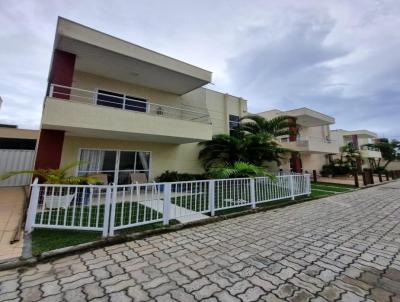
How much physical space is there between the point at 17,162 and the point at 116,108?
12.8 metres

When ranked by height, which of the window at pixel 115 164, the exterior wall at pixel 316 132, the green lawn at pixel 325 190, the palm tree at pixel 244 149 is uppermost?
the exterior wall at pixel 316 132

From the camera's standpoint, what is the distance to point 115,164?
10.9 meters

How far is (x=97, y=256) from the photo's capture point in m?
3.86

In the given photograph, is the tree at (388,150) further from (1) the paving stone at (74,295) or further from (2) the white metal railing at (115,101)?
(1) the paving stone at (74,295)

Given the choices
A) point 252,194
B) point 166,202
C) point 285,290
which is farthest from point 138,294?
point 252,194

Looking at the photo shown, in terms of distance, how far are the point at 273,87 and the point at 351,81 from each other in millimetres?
5306

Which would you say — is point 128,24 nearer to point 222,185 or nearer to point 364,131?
point 222,185

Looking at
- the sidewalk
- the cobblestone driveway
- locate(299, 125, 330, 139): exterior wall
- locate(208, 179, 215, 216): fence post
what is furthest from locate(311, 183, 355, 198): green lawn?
the sidewalk

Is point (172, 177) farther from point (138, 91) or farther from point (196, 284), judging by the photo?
point (196, 284)

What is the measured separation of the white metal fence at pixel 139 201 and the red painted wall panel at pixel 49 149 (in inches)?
46.0

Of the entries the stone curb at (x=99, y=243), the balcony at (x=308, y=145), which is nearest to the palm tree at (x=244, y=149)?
the stone curb at (x=99, y=243)

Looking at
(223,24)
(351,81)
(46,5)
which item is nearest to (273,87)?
(351,81)

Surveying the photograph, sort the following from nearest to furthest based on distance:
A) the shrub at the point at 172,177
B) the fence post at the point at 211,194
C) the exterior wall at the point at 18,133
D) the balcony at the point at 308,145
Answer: the fence post at the point at 211,194, the shrub at the point at 172,177, the exterior wall at the point at 18,133, the balcony at the point at 308,145

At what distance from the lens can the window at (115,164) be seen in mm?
10188
